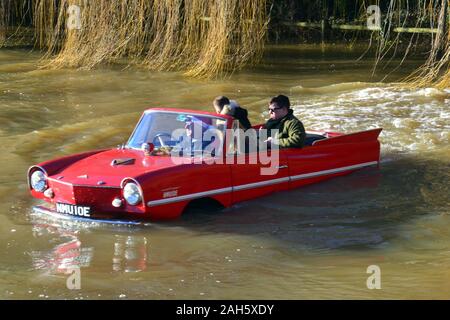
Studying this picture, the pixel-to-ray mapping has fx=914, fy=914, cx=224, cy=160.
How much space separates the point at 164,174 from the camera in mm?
9188

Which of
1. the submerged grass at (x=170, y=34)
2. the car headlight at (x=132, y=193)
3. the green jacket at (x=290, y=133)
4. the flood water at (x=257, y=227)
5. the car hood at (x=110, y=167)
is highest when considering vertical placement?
the submerged grass at (x=170, y=34)

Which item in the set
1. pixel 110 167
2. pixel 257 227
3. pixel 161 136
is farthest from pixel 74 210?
pixel 257 227

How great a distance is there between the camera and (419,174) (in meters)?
11.6

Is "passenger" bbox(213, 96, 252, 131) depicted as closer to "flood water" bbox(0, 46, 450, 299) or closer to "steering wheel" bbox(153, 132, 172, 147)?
"steering wheel" bbox(153, 132, 172, 147)

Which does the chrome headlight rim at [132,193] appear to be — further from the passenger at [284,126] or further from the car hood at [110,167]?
the passenger at [284,126]

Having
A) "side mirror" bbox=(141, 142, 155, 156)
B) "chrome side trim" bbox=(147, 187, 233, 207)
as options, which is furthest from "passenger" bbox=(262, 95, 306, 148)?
"side mirror" bbox=(141, 142, 155, 156)

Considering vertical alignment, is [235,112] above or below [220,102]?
below

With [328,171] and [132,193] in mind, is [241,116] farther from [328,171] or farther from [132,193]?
[132,193]

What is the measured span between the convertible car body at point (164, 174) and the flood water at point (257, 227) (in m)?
0.20

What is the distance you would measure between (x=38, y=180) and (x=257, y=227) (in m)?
2.38

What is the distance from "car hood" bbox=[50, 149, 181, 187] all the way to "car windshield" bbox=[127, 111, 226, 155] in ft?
0.84

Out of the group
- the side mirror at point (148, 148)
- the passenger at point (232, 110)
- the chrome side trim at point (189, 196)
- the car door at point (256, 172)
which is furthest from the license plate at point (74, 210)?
the passenger at point (232, 110)

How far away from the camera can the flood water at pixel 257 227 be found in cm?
771
